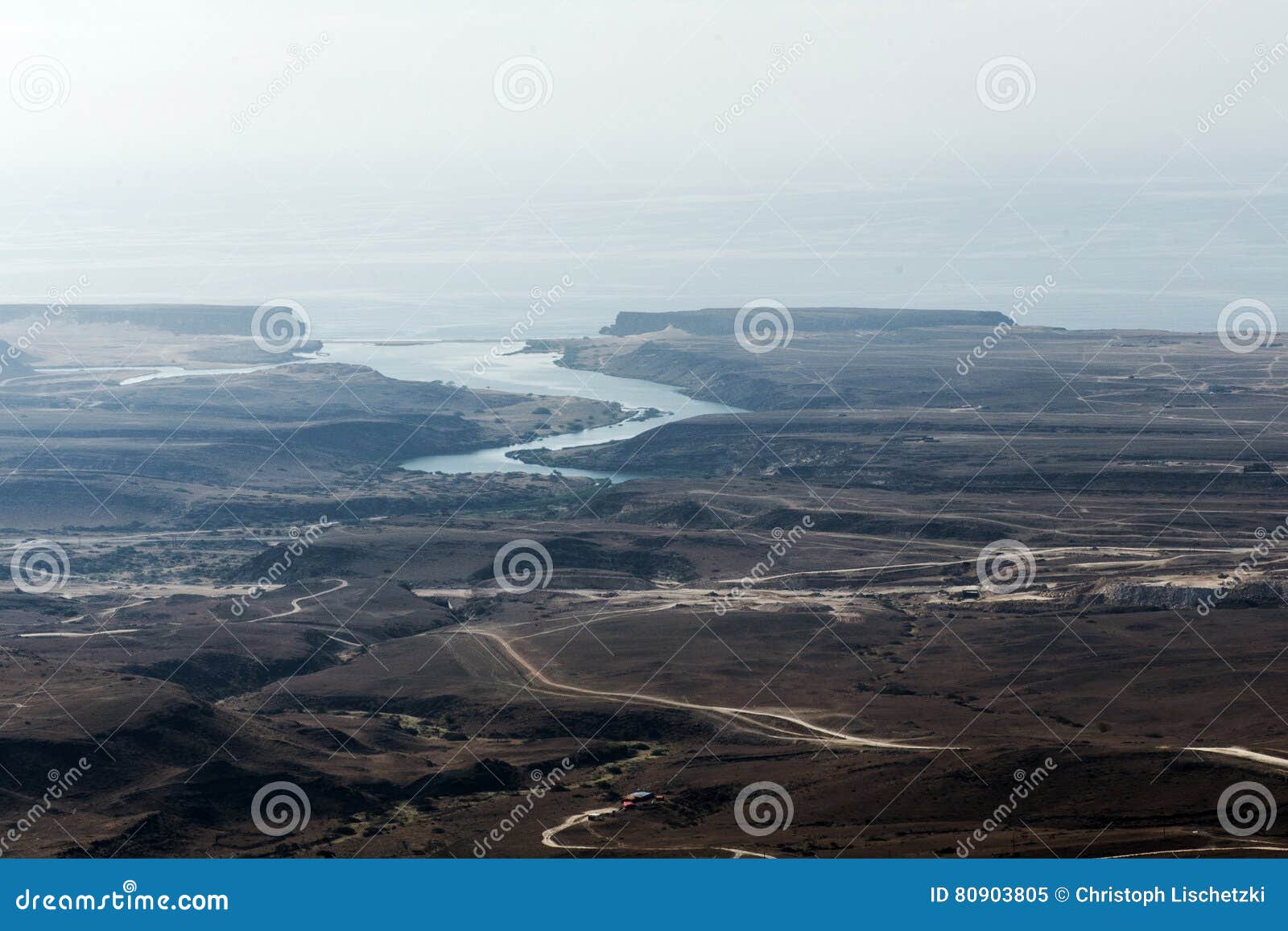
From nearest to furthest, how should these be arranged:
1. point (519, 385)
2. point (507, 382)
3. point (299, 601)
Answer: point (299, 601) < point (519, 385) < point (507, 382)

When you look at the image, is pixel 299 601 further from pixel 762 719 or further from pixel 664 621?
pixel 762 719

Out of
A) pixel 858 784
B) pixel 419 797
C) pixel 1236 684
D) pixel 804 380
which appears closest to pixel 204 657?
pixel 419 797

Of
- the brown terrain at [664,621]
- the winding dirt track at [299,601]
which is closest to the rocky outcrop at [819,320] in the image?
the brown terrain at [664,621]

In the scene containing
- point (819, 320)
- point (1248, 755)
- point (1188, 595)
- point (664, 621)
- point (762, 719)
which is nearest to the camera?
point (1248, 755)

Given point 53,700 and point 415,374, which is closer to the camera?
point 53,700

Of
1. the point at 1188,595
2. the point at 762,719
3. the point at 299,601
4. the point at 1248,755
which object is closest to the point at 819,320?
the point at 1188,595

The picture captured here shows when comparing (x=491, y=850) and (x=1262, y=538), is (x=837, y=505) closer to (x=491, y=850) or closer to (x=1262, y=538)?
(x=1262, y=538)

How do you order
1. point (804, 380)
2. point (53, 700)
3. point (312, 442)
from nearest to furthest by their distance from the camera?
point (53, 700), point (312, 442), point (804, 380)

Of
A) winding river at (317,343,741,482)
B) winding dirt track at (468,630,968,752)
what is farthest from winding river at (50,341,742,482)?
winding dirt track at (468,630,968,752)
